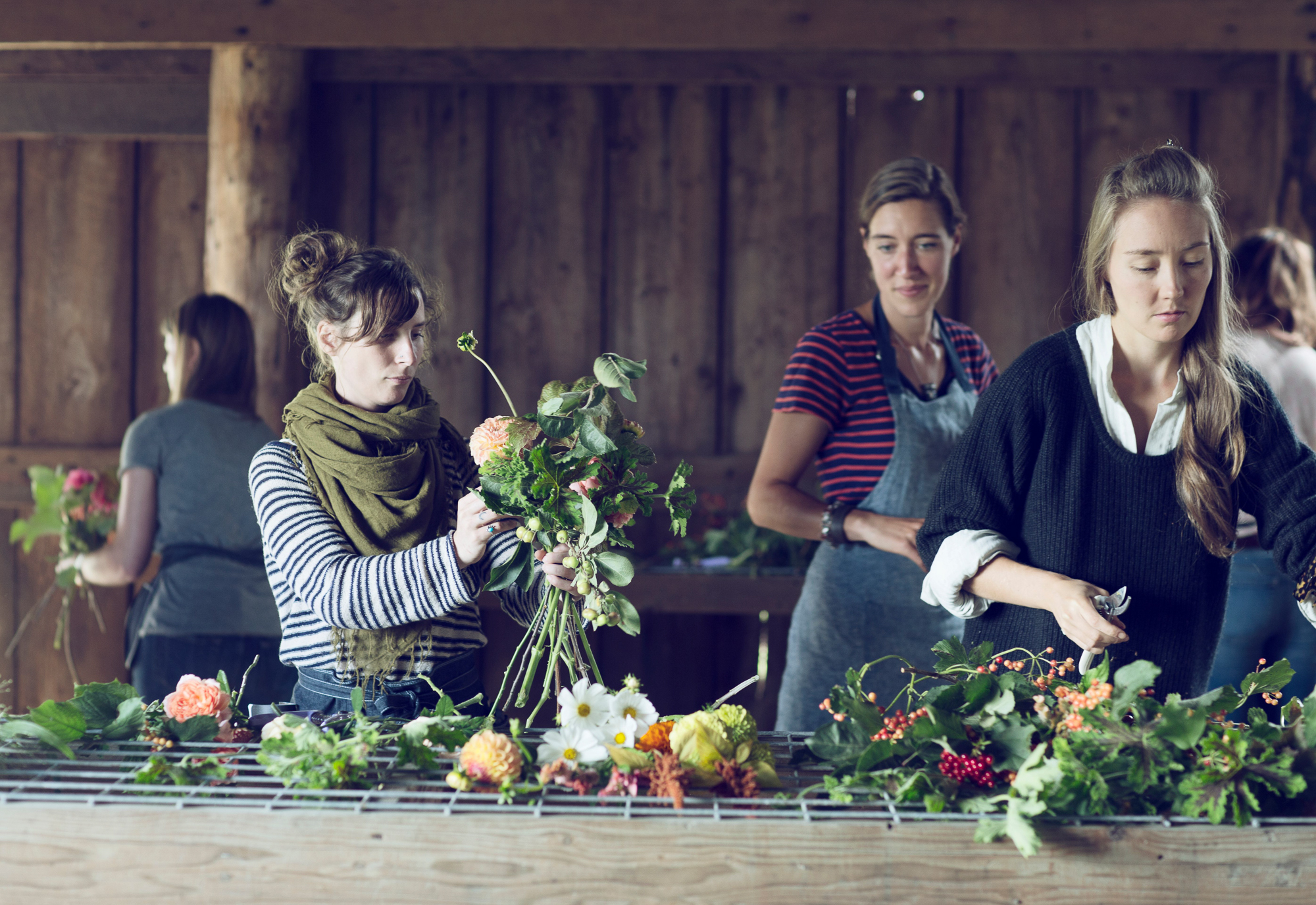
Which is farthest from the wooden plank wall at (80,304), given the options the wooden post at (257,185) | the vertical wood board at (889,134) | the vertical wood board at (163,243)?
the vertical wood board at (889,134)

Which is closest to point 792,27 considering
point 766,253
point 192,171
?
point 766,253

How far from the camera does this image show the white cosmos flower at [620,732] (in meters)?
1.24

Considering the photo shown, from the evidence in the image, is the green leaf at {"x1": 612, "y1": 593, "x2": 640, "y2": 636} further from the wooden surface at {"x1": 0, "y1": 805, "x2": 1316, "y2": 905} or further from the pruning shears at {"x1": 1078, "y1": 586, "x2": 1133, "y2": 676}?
the pruning shears at {"x1": 1078, "y1": 586, "x2": 1133, "y2": 676}

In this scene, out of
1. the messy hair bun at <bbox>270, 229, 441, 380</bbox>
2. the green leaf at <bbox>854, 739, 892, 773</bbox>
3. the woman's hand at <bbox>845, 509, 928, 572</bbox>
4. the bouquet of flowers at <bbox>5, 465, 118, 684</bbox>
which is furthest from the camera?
the bouquet of flowers at <bbox>5, 465, 118, 684</bbox>

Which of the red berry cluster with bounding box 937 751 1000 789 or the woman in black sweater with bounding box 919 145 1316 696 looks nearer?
the red berry cluster with bounding box 937 751 1000 789

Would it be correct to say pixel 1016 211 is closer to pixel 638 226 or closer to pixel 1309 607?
pixel 638 226

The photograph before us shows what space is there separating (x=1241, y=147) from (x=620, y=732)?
3.21 m

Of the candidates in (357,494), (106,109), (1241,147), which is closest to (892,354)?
(357,494)

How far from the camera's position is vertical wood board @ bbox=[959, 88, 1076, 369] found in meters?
3.53

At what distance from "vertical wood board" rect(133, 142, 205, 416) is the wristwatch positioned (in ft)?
8.29

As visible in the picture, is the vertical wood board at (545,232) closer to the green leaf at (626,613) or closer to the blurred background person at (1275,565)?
the blurred background person at (1275,565)

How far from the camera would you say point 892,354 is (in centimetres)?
208

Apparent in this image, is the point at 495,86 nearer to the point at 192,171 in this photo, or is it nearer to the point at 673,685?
the point at 192,171

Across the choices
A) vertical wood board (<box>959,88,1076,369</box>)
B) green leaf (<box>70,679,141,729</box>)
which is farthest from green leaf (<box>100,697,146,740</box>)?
vertical wood board (<box>959,88,1076,369</box>)
